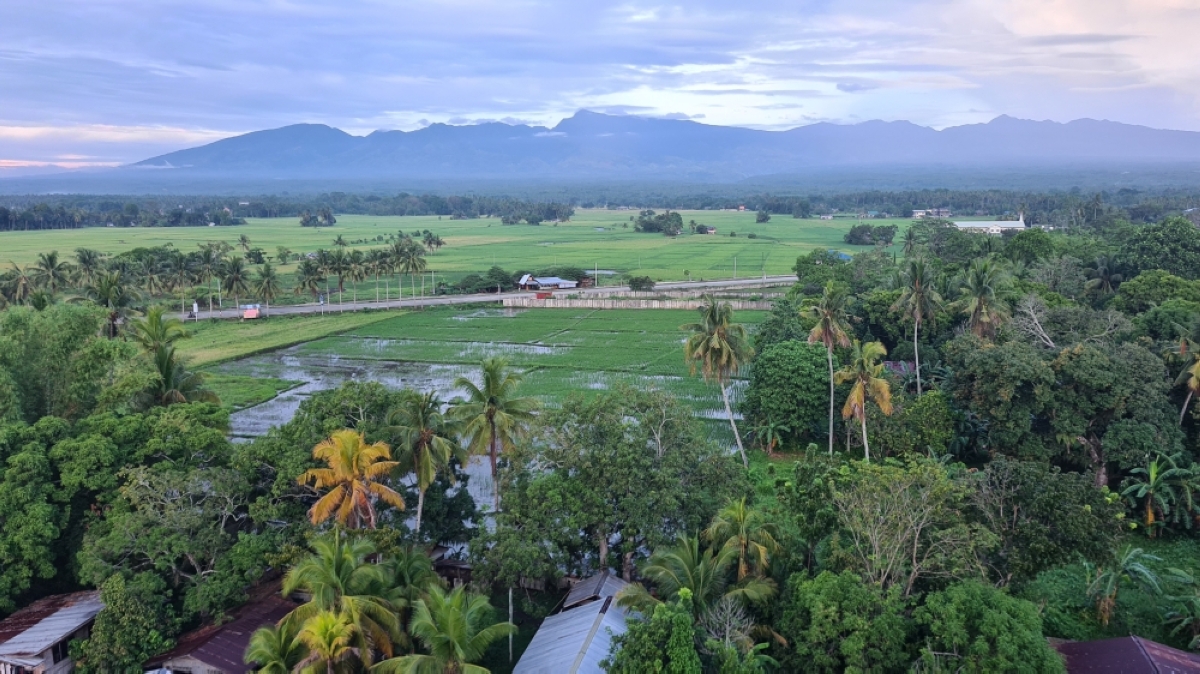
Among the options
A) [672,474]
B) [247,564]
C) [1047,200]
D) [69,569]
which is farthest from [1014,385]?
[1047,200]

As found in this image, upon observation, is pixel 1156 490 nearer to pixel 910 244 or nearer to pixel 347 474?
pixel 347 474

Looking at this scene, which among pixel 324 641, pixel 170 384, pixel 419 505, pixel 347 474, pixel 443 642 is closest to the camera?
pixel 324 641

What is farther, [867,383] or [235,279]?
[235,279]

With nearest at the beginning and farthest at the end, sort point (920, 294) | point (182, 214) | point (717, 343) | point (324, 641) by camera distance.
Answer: point (324, 641)
point (717, 343)
point (920, 294)
point (182, 214)

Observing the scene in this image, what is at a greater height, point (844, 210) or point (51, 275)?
point (844, 210)

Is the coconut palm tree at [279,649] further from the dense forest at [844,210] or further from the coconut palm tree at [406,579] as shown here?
the dense forest at [844,210]

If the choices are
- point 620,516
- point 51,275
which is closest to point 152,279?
point 51,275

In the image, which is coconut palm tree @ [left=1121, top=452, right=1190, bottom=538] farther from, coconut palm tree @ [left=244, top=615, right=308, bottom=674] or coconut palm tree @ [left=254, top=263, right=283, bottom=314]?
coconut palm tree @ [left=254, top=263, right=283, bottom=314]

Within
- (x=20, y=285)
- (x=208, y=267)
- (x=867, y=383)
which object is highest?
(x=208, y=267)
